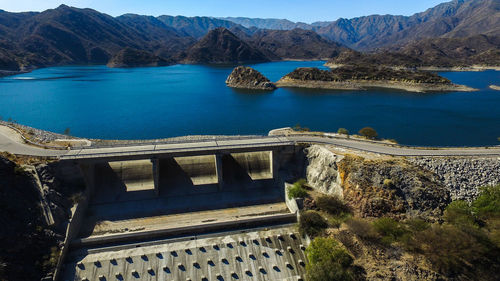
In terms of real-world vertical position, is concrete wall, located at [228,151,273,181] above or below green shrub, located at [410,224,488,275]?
above

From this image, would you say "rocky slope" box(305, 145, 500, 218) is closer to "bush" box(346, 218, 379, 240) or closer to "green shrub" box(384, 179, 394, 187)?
"green shrub" box(384, 179, 394, 187)

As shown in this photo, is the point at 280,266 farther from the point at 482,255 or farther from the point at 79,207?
the point at 79,207

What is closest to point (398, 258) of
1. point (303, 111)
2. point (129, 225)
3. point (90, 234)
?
point (129, 225)

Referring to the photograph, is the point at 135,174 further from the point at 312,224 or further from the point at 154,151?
the point at 312,224

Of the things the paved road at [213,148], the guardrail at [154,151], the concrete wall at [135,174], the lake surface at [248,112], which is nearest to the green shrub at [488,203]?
the paved road at [213,148]

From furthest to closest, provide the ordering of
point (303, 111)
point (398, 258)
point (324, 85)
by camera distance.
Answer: point (324, 85), point (303, 111), point (398, 258)

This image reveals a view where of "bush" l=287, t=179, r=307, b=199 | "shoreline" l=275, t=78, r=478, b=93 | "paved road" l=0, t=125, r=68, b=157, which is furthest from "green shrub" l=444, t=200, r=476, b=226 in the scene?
"shoreline" l=275, t=78, r=478, b=93

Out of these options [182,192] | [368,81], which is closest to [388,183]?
[182,192]
